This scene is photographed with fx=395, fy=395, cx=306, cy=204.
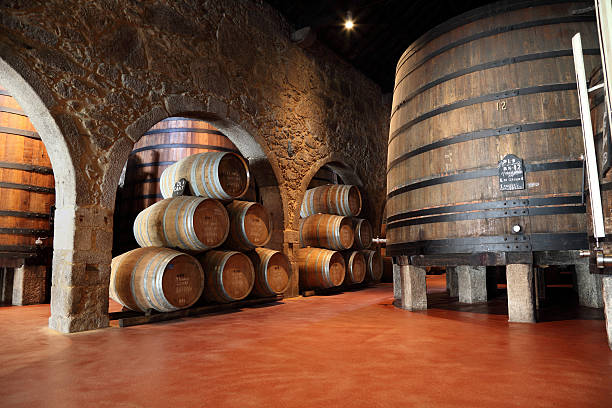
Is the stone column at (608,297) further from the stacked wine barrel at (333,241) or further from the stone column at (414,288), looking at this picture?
the stacked wine barrel at (333,241)

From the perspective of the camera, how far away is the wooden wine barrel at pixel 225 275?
179 inches

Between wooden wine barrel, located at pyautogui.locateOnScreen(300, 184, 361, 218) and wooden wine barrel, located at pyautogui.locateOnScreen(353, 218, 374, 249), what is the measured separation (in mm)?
188

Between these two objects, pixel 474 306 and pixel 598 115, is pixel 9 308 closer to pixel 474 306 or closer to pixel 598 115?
pixel 474 306

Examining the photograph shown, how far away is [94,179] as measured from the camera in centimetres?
383

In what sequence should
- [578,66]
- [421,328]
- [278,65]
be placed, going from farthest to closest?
[278,65]
[421,328]
[578,66]

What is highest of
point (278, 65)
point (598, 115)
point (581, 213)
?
point (278, 65)

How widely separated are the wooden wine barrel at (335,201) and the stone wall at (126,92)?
1.72 feet

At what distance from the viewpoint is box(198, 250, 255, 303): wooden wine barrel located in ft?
14.9

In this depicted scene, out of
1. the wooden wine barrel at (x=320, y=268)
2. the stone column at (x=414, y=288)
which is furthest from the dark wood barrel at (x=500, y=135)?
the wooden wine barrel at (x=320, y=268)

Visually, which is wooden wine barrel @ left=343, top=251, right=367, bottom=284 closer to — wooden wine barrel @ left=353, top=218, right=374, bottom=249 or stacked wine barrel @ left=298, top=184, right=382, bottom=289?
stacked wine barrel @ left=298, top=184, right=382, bottom=289

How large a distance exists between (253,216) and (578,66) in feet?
12.2

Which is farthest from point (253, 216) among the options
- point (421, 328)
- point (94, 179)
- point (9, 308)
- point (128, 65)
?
point (9, 308)

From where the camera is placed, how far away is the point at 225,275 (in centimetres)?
455

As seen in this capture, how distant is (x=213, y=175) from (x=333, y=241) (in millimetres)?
2639
